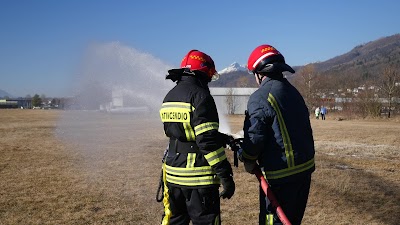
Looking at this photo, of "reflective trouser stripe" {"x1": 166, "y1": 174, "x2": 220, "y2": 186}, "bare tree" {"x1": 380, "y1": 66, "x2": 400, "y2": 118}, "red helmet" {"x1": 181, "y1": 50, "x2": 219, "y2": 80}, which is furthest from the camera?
"bare tree" {"x1": 380, "y1": 66, "x2": 400, "y2": 118}

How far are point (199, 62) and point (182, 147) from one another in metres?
0.90

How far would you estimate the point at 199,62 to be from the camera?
4.02m

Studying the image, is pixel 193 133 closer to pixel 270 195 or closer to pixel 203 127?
pixel 203 127

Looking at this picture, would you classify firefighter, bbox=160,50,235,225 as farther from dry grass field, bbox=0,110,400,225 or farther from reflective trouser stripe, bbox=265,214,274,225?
dry grass field, bbox=0,110,400,225

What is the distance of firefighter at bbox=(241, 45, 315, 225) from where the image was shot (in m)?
3.49

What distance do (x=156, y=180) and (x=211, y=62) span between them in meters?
5.43

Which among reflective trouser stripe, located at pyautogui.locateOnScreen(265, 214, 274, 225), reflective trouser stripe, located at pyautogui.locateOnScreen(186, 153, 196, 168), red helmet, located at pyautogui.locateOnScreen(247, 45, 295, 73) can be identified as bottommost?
reflective trouser stripe, located at pyautogui.locateOnScreen(265, 214, 274, 225)

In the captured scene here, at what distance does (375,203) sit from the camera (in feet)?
23.1

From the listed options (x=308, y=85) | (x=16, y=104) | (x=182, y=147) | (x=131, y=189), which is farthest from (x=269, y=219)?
(x=16, y=104)

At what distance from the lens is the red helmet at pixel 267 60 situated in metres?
3.70

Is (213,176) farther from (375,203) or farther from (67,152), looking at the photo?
(67,152)

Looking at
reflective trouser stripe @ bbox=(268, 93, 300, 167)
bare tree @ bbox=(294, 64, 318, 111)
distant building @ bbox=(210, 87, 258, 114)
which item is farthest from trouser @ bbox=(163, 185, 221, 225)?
distant building @ bbox=(210, 87, 258, 114)

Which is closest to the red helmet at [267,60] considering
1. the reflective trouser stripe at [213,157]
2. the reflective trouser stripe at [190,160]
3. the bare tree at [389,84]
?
the reflective trouser stripe at [213,157]

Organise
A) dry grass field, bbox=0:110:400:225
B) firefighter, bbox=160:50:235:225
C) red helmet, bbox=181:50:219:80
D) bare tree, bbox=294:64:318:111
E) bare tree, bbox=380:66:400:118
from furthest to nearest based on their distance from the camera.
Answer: bare tree, bbox=294:64:318:111 < bare tree, bbox=380:66:400:118 < dry grass field, bbox=0:110:400:225 < red helmet, bbox=181:50:219:80 < firefighter, bbox=160:50:235:225
